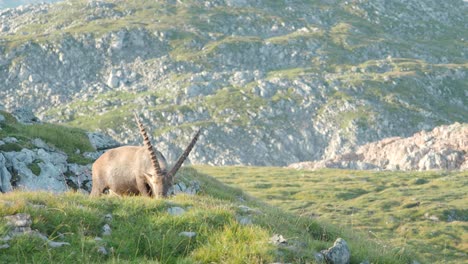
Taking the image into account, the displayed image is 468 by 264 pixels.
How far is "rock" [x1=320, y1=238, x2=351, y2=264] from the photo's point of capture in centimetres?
1424

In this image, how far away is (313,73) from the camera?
17488 centimetres

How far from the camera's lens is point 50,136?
31.5 m

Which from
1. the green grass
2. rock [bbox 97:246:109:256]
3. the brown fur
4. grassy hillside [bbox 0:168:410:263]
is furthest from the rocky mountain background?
rock [bbox 97:246:109:256]

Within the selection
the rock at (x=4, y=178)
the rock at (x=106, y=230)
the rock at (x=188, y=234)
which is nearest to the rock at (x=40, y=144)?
the rock at (x=4, y=178)

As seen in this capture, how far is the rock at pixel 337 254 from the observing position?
1424cm

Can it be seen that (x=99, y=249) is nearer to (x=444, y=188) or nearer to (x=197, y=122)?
(x=444, y=188)

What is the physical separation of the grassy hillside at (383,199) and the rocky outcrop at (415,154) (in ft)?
42.1

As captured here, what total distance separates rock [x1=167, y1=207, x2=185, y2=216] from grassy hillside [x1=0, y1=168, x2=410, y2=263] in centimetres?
20

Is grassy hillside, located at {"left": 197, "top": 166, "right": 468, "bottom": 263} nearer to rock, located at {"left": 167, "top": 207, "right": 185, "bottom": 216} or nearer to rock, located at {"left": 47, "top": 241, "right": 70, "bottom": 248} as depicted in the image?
rock, located at {"left": 167, "top": 207, "right": 185, "bottom": 216}

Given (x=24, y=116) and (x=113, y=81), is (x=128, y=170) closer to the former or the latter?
(x=24, y=116)

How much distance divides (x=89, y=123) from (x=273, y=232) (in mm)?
137231

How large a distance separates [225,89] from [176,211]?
151 m

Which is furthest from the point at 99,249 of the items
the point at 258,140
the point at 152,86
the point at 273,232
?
the point at 152,86

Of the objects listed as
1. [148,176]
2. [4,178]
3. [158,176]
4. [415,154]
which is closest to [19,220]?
[158,176]
